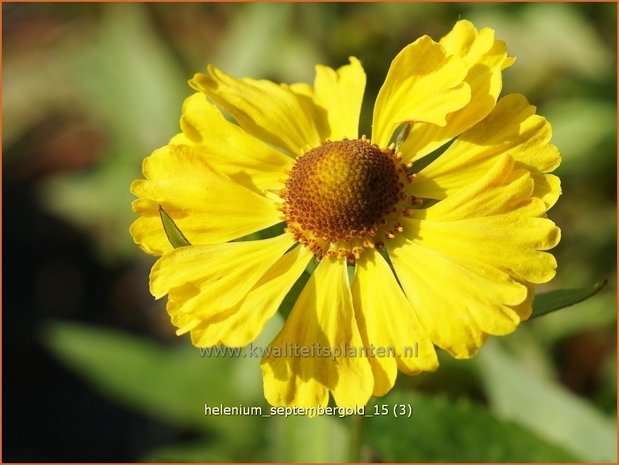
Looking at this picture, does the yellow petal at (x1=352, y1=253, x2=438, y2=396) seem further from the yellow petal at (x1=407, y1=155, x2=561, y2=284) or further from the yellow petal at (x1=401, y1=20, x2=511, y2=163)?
the yellow petal at (x1=401, y1=20, x2=511, y2=163)

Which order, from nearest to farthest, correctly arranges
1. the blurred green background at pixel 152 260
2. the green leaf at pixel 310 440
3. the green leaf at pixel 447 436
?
the green leaf at pixel 447 436
the green leaf at pixel 310 440
the blurred green background at pixel 152 260

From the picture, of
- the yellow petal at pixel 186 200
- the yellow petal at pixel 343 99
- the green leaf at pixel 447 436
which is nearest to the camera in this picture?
the yellow petal at pixel 186 200

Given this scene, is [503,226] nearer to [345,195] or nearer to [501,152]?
[501,152]

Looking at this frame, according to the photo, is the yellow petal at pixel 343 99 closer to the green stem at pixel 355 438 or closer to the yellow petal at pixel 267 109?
the yellow petal at pixel 267 109

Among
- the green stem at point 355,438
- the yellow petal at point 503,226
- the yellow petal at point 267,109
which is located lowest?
the green stem at point 355,438

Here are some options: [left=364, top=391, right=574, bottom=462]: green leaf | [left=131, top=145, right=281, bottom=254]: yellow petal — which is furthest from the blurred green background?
[left=131, top=145, right=281, bottom=254]: yellow petal

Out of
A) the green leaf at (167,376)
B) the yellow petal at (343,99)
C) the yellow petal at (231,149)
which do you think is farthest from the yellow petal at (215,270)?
the green leaf at (167,376)

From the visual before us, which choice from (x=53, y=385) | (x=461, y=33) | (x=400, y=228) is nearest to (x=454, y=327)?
(x=400, y=228)
